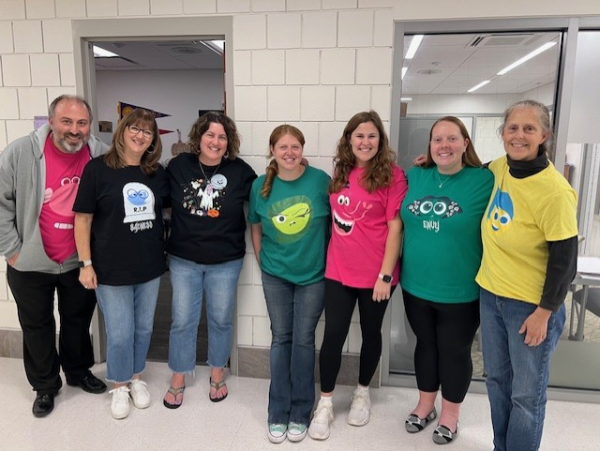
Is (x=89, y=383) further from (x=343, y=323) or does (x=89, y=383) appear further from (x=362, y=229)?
Answer: (x=362, y=229)

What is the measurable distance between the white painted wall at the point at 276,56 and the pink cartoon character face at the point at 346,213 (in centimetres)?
52

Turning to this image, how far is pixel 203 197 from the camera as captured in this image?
7.84 ft

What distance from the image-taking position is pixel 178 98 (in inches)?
340

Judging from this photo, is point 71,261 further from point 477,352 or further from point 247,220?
point 477,352

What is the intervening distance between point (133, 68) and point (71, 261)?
23.2 ft

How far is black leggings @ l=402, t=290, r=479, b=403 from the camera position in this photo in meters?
2.06

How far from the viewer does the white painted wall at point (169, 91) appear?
8562mm

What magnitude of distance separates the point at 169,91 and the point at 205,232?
7.04 m

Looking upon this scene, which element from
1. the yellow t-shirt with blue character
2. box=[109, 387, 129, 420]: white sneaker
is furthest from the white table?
box=[109, 387, 129, 420]: white sneaker

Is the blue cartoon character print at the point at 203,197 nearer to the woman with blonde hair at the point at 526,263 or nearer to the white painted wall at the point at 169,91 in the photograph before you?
the woman with blonde hair at the point at 526,263

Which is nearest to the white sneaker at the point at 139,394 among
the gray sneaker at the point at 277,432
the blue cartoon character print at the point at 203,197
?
the gray sneaker at the point at 277,432

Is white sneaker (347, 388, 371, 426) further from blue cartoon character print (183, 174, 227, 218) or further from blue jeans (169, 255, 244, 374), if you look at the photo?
blue cartoon character print (183, 174, 227, 218)

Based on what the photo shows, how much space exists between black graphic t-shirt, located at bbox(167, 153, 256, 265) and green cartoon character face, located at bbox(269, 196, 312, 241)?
33cm

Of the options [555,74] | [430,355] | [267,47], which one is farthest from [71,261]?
[555,74]
